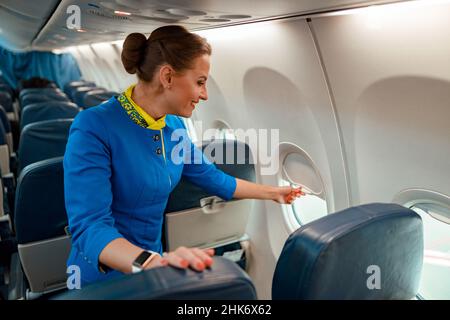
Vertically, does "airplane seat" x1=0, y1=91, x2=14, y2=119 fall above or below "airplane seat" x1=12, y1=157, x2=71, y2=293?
above

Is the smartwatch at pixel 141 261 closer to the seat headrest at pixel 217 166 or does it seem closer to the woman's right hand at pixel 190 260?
the woman's right hand at pixel 190 260

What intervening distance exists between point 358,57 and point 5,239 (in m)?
2.50

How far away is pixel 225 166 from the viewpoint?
2.20m

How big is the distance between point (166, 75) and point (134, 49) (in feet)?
0.58

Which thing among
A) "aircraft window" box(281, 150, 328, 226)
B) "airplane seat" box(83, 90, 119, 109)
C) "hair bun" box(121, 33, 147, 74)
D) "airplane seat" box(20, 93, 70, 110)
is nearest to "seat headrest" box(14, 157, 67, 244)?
"hair bun" box(121, 33, 147, 74)

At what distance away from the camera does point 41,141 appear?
2.92 meters

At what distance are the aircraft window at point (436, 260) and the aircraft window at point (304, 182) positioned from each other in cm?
62

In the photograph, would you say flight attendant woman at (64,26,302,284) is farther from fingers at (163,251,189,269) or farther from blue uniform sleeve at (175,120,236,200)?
fingers at (163,251,189,269)

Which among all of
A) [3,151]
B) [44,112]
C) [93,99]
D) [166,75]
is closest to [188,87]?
[166,75]

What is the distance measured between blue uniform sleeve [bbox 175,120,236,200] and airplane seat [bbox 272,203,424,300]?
84cm

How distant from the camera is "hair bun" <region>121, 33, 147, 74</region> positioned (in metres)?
1.44

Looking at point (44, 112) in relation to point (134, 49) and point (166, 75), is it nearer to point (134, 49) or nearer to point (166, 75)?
point (134, 49)
